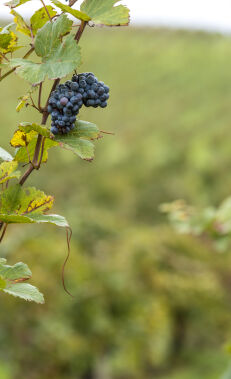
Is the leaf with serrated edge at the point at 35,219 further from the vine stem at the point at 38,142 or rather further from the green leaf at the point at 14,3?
the green leaf at the point at 14,3

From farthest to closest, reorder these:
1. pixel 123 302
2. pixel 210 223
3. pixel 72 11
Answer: pixel 123 302, pixel 210 223, pixel 72 11

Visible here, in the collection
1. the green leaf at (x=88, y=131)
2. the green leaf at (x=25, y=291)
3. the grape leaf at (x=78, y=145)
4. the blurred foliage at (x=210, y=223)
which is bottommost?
the blurred foliage at (x=210, y=223)

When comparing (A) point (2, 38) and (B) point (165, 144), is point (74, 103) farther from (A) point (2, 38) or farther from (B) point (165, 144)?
(B) point (165, 144)

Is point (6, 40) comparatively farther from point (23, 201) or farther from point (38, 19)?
point (23, 201)

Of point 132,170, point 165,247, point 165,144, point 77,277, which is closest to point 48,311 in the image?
point 77,277

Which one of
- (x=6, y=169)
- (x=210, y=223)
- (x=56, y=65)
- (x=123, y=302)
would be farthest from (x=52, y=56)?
(x=123, y=302)

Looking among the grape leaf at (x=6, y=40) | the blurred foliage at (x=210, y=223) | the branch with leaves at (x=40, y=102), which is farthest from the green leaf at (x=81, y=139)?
the blurred foliage at (x=210, y=223)
